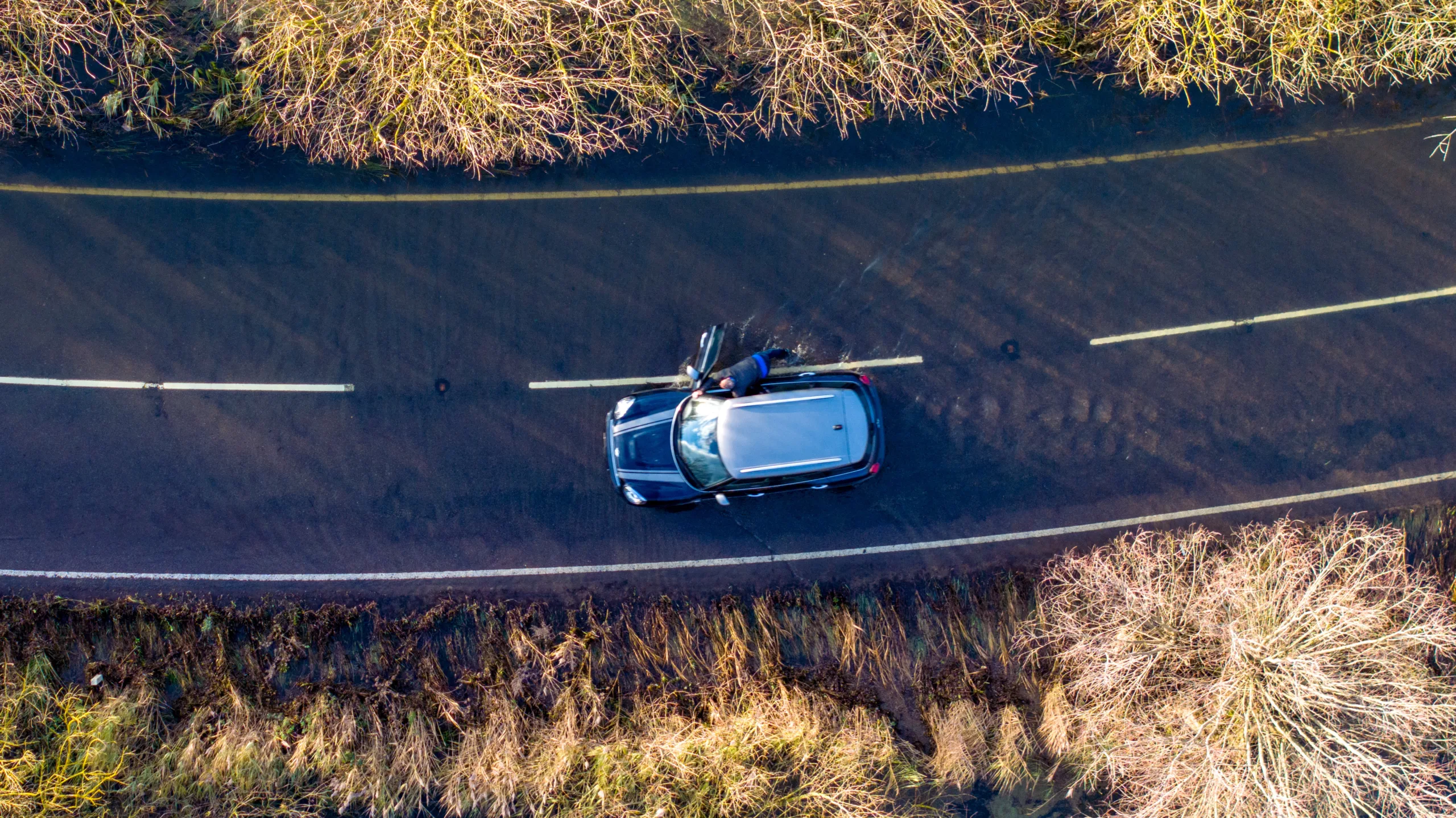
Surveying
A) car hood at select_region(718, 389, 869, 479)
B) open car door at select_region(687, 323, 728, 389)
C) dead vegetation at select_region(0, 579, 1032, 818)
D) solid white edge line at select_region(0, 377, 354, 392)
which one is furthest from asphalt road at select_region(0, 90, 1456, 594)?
car hood at select_region(718, 389, 869, 479)

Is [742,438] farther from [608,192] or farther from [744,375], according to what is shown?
[608,192]

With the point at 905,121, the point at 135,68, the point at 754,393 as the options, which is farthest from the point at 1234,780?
the point at 135,68

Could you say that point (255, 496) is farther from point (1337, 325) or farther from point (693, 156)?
point (1337, 325)

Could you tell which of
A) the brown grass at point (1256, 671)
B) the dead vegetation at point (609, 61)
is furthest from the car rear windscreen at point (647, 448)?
the brown grass at point (1256, 671)

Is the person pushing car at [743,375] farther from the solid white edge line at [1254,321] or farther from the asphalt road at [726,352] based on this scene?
the solid white edge line at [1254,321]

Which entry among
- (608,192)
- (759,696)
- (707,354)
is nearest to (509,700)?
(759,696)
